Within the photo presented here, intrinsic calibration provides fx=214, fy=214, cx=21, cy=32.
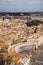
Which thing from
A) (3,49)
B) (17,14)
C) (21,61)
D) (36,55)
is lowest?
(17,14)

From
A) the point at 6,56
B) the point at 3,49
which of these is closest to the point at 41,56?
the point at 6,56

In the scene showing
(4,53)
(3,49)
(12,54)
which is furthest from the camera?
(3,49)

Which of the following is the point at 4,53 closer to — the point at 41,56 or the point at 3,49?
the point at 3,49

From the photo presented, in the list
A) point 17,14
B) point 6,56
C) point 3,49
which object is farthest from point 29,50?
point 17,14

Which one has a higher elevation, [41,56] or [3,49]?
[41,56]

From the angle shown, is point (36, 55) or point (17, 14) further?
point (17, 14)

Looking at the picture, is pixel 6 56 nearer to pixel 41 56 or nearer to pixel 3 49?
pixel 3 49

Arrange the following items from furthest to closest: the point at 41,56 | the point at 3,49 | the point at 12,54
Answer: the point at 3,49 < the point at 12,54 < the point at 41,56

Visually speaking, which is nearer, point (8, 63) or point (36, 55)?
point (36, 55)

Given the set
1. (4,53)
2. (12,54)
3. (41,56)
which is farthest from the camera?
(4,53)
